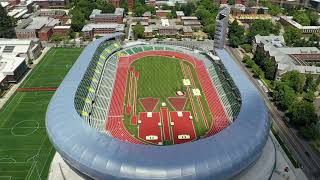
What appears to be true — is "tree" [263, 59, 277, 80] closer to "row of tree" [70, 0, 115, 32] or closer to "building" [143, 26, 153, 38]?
"building" [143, 26, 153, 38]

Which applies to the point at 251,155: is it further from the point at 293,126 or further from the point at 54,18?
the point at 54,18

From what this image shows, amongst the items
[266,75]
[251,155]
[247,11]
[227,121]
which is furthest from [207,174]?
[247,11]

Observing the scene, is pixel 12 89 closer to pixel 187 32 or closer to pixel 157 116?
pixel 157 116

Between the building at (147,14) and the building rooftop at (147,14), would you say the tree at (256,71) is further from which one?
the building rooftop at (147,14)

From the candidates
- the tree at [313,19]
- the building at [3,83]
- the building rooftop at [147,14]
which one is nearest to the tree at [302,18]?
the tree at [313,19]

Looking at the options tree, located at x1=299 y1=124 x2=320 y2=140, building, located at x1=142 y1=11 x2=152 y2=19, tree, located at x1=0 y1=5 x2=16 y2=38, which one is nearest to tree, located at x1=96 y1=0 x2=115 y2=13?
building, located at x1=142 y1=11 x2=152 y2=19

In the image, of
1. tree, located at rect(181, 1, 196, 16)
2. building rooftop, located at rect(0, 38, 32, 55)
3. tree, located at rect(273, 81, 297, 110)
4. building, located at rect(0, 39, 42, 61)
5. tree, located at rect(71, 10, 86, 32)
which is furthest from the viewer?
tree, located at rect(181, 1, 196, 16)
